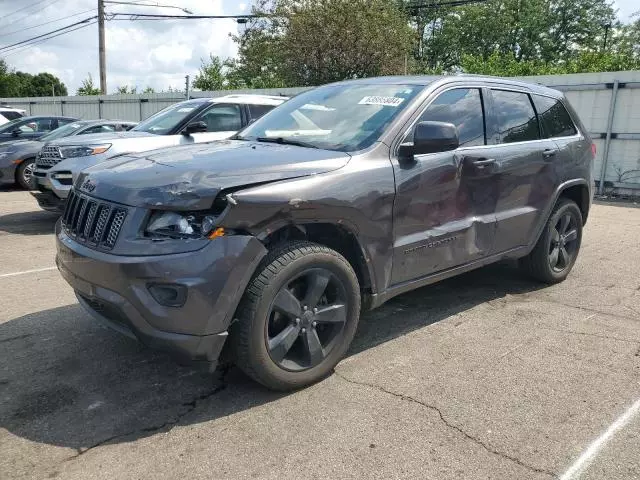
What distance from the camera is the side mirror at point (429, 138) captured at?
3.53 metres

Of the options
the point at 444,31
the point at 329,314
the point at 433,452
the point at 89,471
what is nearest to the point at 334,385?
the point at 329,314

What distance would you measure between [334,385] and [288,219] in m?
1.05

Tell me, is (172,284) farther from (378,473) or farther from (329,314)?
(378,473)

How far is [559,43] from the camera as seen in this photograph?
45.8 m

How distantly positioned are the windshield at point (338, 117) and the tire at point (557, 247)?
2.04 meters

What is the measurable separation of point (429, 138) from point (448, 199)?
→ 58 cm

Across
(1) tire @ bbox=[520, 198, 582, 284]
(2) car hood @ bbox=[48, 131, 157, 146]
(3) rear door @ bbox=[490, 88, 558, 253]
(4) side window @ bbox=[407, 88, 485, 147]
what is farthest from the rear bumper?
(2) car hood @ bbox=[48, 131, 157, 146]

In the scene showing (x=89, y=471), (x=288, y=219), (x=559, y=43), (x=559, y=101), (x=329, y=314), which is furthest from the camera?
(x=559, y=43)

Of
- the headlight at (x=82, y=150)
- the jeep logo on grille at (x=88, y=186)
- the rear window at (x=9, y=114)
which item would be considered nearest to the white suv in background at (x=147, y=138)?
the headlight at (x=82, y=150)

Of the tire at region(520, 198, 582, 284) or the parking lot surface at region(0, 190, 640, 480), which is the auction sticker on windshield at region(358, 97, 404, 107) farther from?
the tire at region(520, 198, 582, 284)

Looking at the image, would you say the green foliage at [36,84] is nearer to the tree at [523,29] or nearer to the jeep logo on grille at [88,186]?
the tree at [523,29]

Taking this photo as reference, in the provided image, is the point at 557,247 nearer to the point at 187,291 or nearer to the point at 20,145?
the point at 187,291

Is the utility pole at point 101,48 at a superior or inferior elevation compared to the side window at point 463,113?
superior

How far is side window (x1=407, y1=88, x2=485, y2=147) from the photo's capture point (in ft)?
13.3
